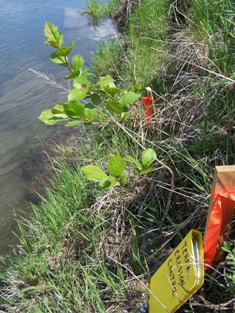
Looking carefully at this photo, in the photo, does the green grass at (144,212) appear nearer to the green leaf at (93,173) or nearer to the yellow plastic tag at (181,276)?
the yellow plastic tag at (181,276)

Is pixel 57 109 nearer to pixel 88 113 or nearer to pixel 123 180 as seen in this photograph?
pixel 88 113

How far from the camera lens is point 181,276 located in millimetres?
987

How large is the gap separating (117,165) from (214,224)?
400 mm

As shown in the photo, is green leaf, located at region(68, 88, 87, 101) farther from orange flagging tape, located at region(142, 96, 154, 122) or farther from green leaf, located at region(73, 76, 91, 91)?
orange flagging tape, located at region(142, 96, 154, 122)

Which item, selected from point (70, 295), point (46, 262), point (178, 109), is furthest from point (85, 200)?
point (178, 109)

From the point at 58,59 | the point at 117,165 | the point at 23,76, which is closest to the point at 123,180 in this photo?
the point at 117,165

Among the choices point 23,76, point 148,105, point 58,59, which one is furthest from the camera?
point 23,76

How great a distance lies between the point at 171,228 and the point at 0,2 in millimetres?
10542

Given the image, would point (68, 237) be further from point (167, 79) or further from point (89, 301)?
point (167, 79)

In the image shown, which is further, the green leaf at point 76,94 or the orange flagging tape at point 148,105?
the orange flagging tape at point 148,105

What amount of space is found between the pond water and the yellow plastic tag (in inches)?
67.7

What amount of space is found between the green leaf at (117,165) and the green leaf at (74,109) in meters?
0.22

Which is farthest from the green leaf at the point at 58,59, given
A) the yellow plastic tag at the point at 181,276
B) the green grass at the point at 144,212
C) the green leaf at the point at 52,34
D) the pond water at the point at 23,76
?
the pond water at the point at 23,76

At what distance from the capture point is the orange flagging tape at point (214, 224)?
0.94 m
